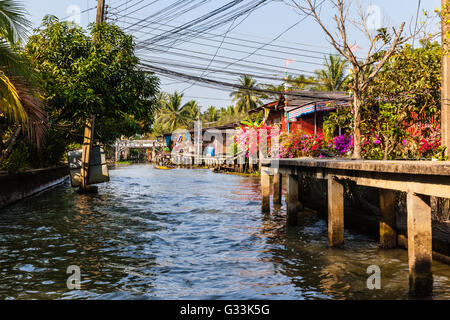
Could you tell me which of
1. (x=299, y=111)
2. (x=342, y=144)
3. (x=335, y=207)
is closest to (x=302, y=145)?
(x=299, y=111)

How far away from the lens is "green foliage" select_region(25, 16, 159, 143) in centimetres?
1523

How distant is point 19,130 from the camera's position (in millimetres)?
15375

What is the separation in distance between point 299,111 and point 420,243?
16.3 metres

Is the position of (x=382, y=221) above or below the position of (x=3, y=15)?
below

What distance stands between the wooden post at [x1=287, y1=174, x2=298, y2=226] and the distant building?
9.33m

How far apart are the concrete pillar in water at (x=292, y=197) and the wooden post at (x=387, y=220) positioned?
260 centimetres

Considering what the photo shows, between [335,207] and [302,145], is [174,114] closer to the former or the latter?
[302,145]

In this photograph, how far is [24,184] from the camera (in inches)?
644

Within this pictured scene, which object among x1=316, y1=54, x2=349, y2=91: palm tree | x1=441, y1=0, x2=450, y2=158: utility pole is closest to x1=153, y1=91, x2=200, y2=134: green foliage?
x1=316, y1=54, x2=349, y2=91: palm tree
